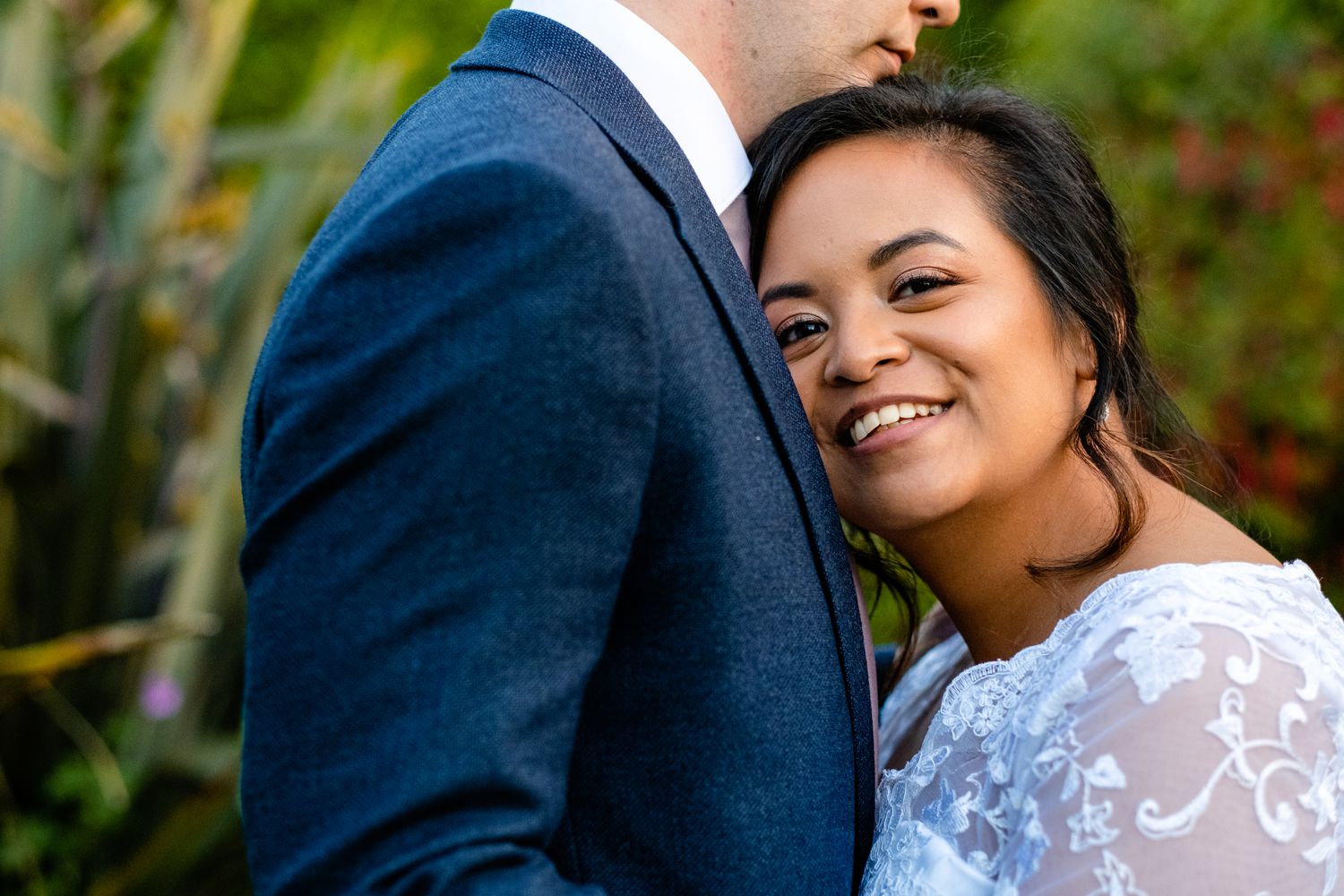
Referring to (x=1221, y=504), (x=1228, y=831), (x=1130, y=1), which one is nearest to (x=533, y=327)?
(x=1228, y=831)

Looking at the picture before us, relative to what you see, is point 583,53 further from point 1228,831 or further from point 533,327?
point 1228,831

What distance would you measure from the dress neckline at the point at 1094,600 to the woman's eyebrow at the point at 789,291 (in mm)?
561

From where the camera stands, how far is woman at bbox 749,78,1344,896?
1421 millimetres

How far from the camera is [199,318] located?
4039 millimetres

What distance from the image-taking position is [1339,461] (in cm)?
470

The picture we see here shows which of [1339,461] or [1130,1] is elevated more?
[1130,1]

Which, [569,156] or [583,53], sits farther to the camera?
[583,53]

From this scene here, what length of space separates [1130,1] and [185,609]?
4.20 metres

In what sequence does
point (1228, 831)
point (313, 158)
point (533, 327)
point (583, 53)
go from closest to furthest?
point (533, 327), point (1228, 831), point (583, 53), point (313, 158)

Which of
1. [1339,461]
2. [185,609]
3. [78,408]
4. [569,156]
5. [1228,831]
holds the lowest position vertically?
[1339,461]

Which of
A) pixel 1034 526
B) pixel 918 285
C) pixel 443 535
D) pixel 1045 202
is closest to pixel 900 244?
pixel 918 285

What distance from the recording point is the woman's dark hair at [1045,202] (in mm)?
1947

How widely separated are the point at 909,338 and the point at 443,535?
862 mm

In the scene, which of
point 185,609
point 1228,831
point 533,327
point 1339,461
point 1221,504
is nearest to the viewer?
point 533,327
